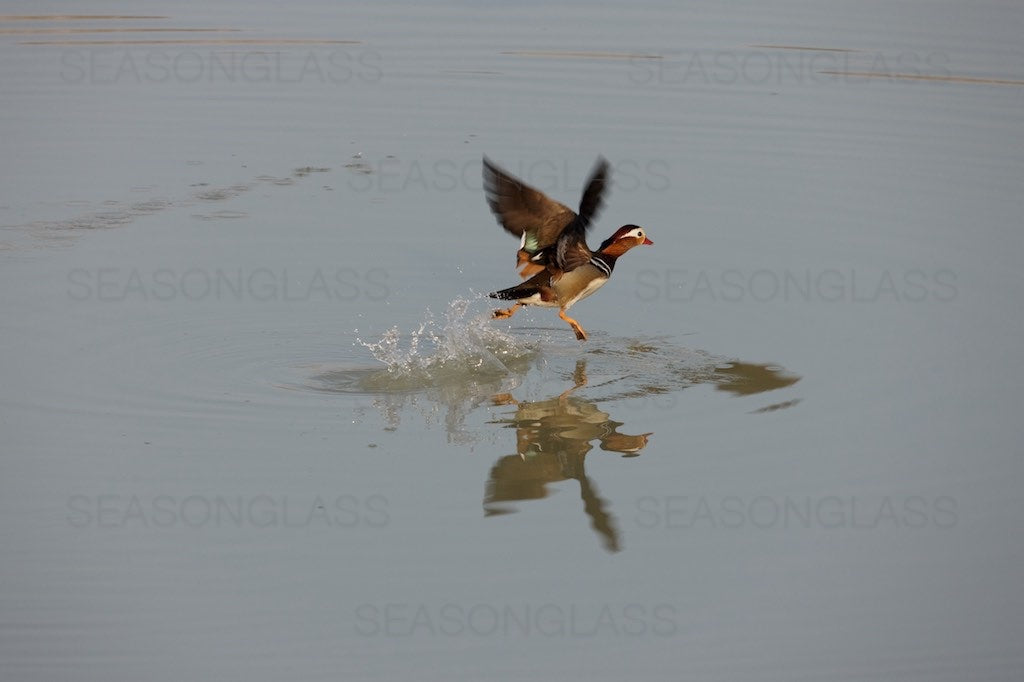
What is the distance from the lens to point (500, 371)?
9594mm

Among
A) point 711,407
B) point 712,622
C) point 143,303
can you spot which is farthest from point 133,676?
point 143,303

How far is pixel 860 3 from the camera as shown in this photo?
66.5 feet

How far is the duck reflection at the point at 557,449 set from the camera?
300 inches

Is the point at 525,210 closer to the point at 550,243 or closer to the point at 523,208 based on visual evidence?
the point at 523,208

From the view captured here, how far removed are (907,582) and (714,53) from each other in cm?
1101

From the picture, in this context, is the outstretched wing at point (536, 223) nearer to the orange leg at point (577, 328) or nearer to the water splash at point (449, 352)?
the orange leg at point (577, 328)

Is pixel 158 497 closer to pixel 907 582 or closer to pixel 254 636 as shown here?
pixel 254 636

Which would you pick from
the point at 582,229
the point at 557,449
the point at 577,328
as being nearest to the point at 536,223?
the point at 582,229

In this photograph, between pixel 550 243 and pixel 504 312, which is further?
pixel 504 312

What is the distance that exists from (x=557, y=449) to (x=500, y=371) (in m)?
1.30

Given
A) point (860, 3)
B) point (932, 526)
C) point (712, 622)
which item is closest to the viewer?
point (712, 622)

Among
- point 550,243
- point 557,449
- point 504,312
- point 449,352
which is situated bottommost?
point 557,449

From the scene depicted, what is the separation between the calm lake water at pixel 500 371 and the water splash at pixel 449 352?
30 mm

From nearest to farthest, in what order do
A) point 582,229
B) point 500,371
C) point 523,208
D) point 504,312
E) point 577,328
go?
point 582,229 → point 523,208 → point 500,371 → point 577,328 → point 504,312
